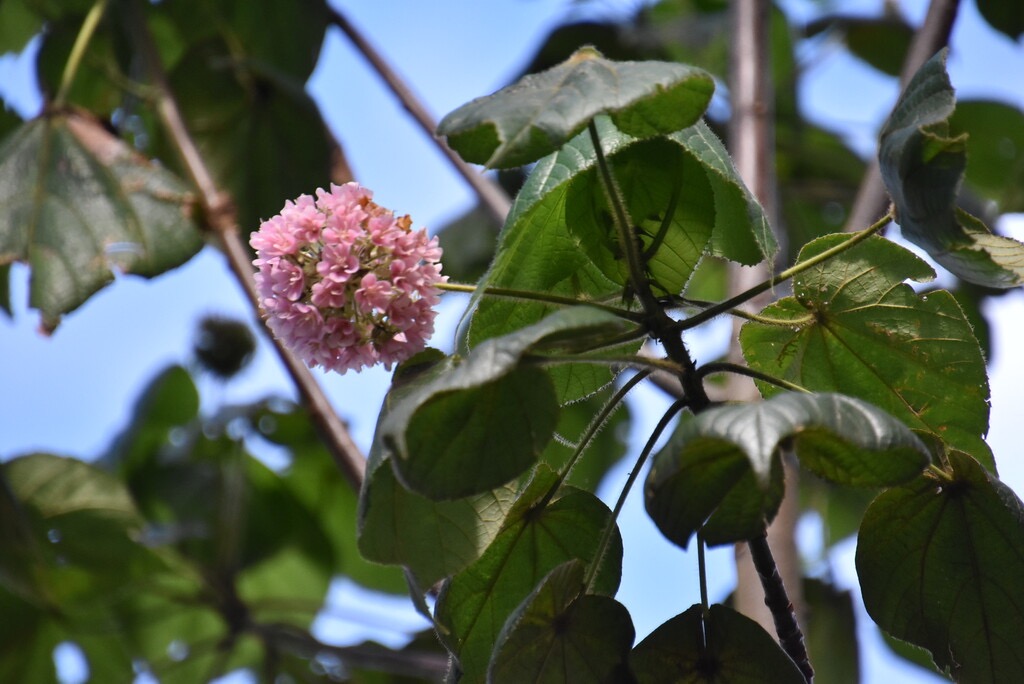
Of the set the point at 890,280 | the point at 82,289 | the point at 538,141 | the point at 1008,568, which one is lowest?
the point at 82,289

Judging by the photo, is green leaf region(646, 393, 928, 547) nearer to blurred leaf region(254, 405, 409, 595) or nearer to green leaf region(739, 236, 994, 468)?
green leaf region(739, 236, 994, 468)

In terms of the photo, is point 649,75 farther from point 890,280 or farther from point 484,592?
point 484,592

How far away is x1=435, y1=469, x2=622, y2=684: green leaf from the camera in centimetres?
71

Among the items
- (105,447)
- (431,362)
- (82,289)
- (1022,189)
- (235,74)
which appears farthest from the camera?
(105,447)

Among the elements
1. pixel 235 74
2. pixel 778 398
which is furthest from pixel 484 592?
pixel 235 74

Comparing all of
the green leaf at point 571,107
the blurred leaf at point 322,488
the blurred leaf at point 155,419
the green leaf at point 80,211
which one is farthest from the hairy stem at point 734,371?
the blurred leaf at point 155,419

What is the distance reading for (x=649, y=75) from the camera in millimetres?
569

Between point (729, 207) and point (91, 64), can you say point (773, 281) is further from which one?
point (91, 64)

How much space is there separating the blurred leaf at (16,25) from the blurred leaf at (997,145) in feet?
4.74

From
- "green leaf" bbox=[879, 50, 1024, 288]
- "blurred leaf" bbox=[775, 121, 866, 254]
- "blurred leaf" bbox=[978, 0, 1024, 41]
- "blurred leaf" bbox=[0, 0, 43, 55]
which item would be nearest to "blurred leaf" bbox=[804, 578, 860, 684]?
"blurred leaf" bbox=[775, 121, 866, 254]

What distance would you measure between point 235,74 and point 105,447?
719 millimetres

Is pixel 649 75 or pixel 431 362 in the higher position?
pixel 649 75

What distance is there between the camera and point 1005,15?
143cm

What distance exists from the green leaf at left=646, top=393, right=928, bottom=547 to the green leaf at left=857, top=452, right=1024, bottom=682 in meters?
0.14
